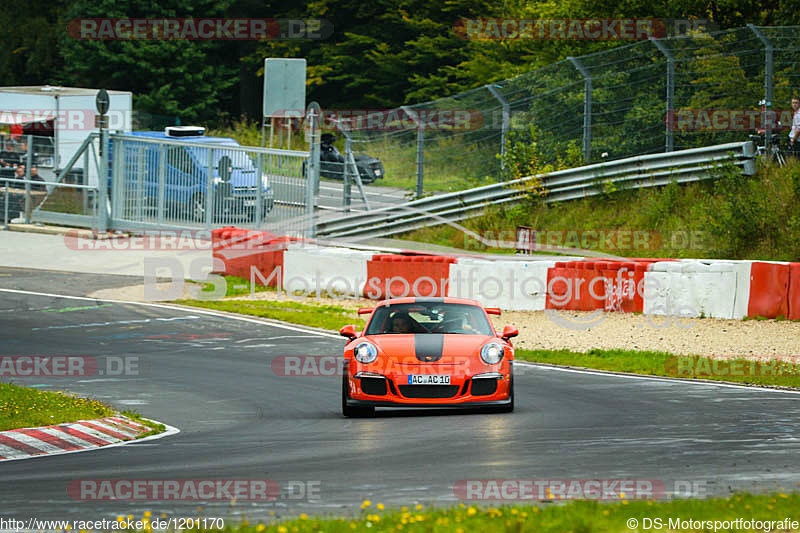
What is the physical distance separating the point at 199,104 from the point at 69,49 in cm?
735

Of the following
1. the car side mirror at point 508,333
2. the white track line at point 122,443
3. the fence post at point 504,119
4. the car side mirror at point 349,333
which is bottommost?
the white track line at point 122,443

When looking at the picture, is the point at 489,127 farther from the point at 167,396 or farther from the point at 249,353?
the point at 167,396

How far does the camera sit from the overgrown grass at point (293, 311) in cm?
1927

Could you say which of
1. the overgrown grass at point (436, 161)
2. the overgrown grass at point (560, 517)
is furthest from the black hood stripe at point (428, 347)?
the overgrown grass at point (436, 161)

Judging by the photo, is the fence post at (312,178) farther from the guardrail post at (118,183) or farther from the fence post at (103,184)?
the fence post at (103,184)

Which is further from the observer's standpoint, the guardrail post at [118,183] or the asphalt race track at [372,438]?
the guardrail post at [118,183]

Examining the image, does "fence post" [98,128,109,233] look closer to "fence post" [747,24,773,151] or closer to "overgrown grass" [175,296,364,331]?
"overgrown grass" [175,296,364,331]

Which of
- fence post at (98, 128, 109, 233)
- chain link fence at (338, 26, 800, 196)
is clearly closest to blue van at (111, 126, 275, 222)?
fence post at (98, 128, 109, 233)

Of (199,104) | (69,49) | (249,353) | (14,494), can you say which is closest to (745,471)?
(14,494)

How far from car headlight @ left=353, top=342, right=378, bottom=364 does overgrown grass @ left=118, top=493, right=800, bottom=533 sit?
4.02 meters

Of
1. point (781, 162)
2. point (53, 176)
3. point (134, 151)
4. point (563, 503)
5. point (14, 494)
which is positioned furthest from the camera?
point (53, 176)

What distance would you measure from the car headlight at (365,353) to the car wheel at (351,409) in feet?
0.84

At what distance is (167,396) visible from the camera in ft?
42.3

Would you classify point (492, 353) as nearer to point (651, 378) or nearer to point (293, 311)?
point (651, 378)
